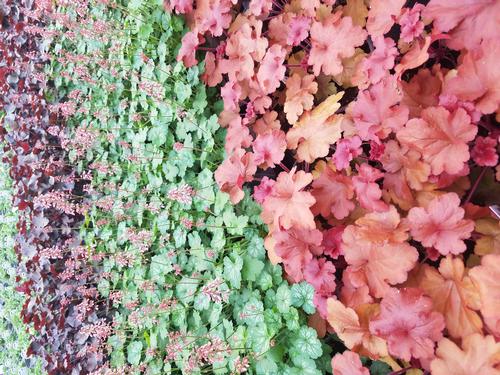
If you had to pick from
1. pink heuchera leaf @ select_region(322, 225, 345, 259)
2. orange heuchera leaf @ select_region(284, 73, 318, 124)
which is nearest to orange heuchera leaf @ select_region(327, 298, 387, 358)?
pink heuchera leaf @ select_region(322, 225, 345, 259)

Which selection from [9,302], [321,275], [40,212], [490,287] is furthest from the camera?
[9,302]

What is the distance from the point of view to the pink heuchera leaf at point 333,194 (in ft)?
4.13

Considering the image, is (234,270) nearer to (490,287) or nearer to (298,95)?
(298,95)

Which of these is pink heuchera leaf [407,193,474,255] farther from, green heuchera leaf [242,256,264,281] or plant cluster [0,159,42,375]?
plant cluster [0,159,42,375]

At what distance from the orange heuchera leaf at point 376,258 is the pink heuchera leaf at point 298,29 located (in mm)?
640

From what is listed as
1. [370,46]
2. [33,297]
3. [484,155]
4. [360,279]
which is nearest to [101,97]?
[33,297]

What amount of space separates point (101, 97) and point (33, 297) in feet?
4.17

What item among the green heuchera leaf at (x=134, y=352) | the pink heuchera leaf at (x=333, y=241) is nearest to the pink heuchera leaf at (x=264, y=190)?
the pink heuchera leaf at (x=333, y=241)

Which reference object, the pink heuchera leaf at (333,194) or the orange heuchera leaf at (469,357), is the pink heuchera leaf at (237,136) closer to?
the pink heuchera leaf at (333,194)

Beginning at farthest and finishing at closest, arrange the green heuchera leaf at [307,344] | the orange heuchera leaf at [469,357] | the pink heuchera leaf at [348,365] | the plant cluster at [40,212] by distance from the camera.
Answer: the plant cluster at [40,212] < the green heuchera leaf at [307,344] < the pink heuchera leaf at [348,365] < the orange heuchera leaf at [469,357]

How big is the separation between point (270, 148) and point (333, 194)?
281 millimetres

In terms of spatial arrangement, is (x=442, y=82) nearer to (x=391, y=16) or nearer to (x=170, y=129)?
(x=391, y=16)

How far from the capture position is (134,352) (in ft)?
6.73

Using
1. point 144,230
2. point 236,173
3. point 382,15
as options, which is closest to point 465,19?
point 382,15
